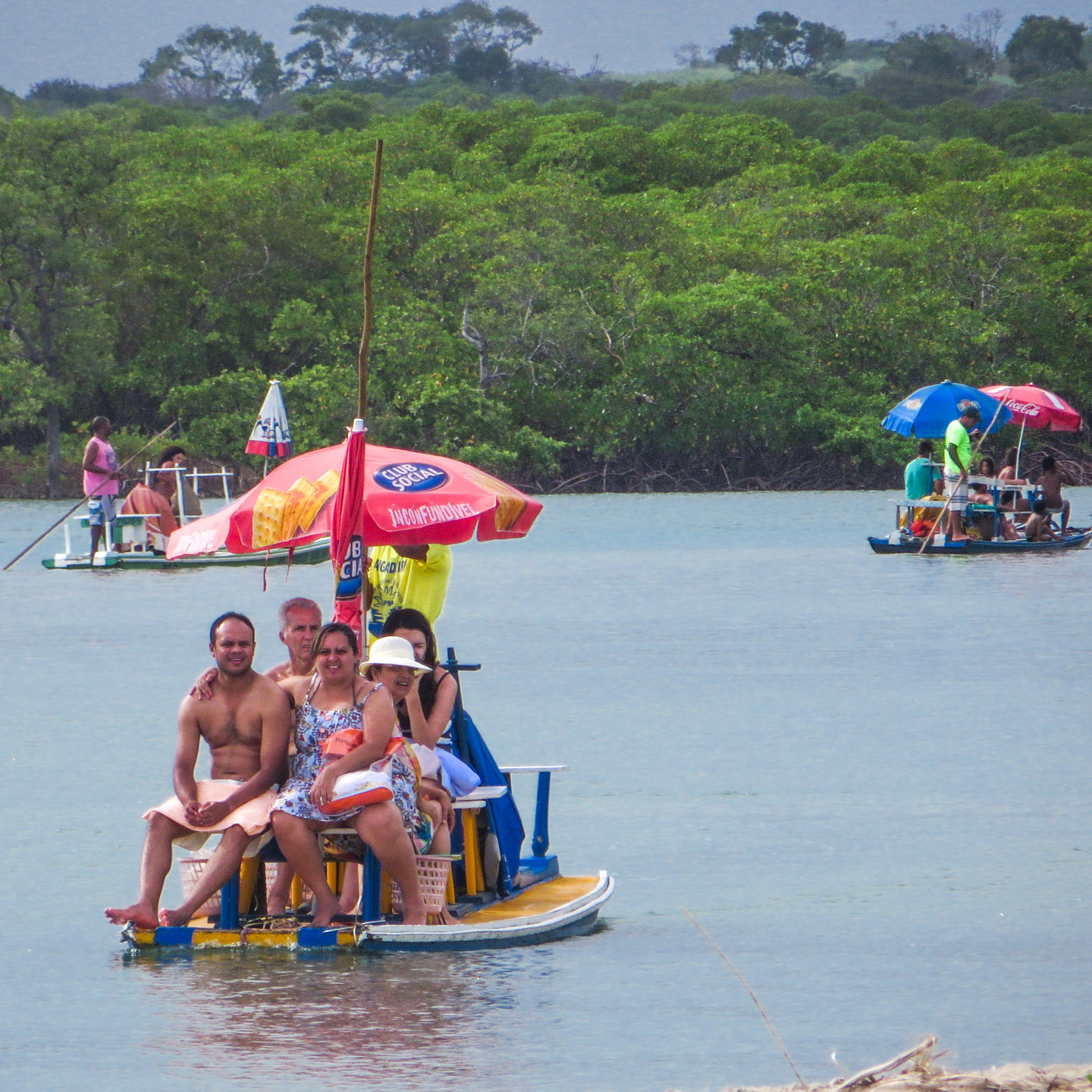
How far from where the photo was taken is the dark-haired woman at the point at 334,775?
250 inches

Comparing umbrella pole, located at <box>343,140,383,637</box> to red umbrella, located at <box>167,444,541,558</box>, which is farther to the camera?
red umbrella, located at <box>167,444,541,558</box>

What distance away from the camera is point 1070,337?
47156mm

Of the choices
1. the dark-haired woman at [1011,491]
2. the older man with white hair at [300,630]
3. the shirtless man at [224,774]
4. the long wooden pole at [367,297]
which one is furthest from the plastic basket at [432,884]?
the dark-haired woman at [1011,491]

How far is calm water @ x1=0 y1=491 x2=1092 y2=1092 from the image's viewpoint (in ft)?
18.7

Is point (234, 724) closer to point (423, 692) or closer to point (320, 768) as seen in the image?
point (320, 768)

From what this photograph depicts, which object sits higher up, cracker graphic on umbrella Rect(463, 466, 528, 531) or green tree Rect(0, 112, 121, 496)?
green tree Rect(0, 112, 121, 496)

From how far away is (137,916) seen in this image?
6.51 metres

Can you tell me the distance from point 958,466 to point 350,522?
1629 cm

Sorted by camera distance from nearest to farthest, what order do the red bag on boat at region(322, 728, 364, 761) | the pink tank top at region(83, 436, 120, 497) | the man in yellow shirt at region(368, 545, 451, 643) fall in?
the red bag on boat at region(322, 728, 364, 761), the man in yellow shirt at region(368, 545, 451, 643), the pink tank top at region(83, 436, 120, 497)

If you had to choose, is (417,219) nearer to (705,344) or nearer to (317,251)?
(317,251)

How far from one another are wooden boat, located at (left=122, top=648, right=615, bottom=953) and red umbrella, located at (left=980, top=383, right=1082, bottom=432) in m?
18.4

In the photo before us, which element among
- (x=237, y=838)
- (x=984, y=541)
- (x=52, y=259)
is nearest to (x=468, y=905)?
(x=237, y=838)

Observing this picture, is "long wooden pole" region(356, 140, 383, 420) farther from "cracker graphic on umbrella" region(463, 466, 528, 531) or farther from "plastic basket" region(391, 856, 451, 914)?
"plastic basket" region(391, 856, 451, 914)

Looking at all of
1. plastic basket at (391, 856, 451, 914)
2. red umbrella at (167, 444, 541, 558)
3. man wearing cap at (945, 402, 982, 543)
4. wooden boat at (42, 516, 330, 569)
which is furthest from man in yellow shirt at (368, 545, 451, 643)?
wooden boat at (42, 516, 330, 569)
